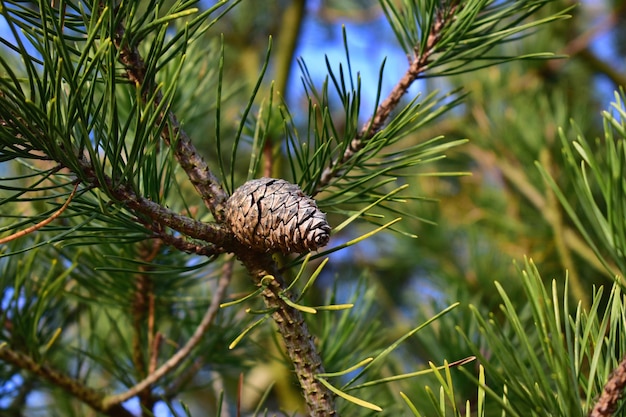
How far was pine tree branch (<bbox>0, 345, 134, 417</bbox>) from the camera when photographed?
50cm

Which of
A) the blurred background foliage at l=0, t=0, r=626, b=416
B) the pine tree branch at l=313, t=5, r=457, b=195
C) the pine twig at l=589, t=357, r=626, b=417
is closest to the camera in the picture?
the pine twig at l=589, t=357, r=626, b=417

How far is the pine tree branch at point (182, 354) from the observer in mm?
510

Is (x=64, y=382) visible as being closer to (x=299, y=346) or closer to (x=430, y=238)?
(x=299, y=346)

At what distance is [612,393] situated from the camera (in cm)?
29

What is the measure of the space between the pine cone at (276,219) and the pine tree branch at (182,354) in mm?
204

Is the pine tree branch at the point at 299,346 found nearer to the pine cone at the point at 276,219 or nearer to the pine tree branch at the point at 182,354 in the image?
the pine cone at the point at 276,219

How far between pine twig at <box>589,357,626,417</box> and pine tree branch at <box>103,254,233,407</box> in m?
0.31

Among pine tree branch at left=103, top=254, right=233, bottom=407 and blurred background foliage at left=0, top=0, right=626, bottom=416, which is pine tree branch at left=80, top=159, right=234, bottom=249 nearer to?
blurred background foliage at left=0, top=0, right=626, bottom=416

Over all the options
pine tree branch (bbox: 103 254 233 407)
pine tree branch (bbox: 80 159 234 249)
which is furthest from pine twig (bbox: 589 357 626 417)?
pine tree branch (bbox: 103 254 233 407)

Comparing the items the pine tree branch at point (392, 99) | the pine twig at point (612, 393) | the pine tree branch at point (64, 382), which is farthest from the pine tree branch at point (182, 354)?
the pine twig at point (612, 393)

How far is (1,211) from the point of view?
57 cm

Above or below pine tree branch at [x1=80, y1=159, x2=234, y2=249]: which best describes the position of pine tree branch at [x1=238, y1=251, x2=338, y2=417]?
below

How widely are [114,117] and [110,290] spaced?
0.94 ft

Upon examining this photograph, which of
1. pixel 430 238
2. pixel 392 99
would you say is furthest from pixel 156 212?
pixel 430 238
